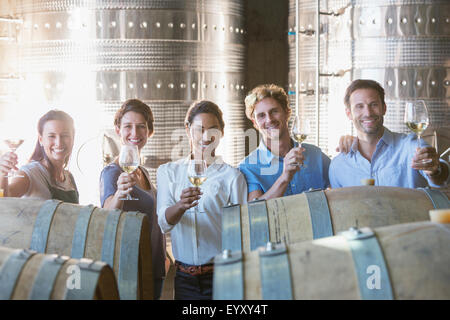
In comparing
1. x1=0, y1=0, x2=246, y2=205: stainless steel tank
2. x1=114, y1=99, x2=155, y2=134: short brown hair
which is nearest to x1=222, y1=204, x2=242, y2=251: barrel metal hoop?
x1=114, y1=99, x2=155, y2=134: short brown hair

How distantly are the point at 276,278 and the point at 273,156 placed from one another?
58.6 inches

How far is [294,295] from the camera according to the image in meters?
1.58

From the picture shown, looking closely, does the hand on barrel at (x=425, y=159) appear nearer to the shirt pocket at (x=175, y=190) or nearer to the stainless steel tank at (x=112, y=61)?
the shirt pocket at (x=175, y=190)

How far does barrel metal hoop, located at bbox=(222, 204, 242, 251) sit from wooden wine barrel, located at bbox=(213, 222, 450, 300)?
0.64 meters

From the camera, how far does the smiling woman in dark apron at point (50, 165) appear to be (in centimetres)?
289

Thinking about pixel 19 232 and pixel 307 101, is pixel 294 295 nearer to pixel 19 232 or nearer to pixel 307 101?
pixel 19 232

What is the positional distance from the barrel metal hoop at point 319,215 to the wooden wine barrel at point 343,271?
23.3 inches

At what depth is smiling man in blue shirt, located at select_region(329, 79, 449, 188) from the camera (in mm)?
3053

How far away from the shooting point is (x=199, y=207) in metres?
2.71

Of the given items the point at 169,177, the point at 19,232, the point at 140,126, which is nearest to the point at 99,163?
the point at 140,126

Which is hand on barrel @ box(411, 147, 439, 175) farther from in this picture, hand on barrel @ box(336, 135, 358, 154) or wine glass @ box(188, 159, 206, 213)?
wine glass @ box(188, 159, 206, 213)

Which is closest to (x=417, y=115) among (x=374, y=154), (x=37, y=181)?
(x=374, y=154)

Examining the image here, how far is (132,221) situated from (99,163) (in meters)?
2.66

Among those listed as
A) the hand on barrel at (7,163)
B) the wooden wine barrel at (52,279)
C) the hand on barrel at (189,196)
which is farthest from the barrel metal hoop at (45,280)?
the hand on barrel at (7,163)
